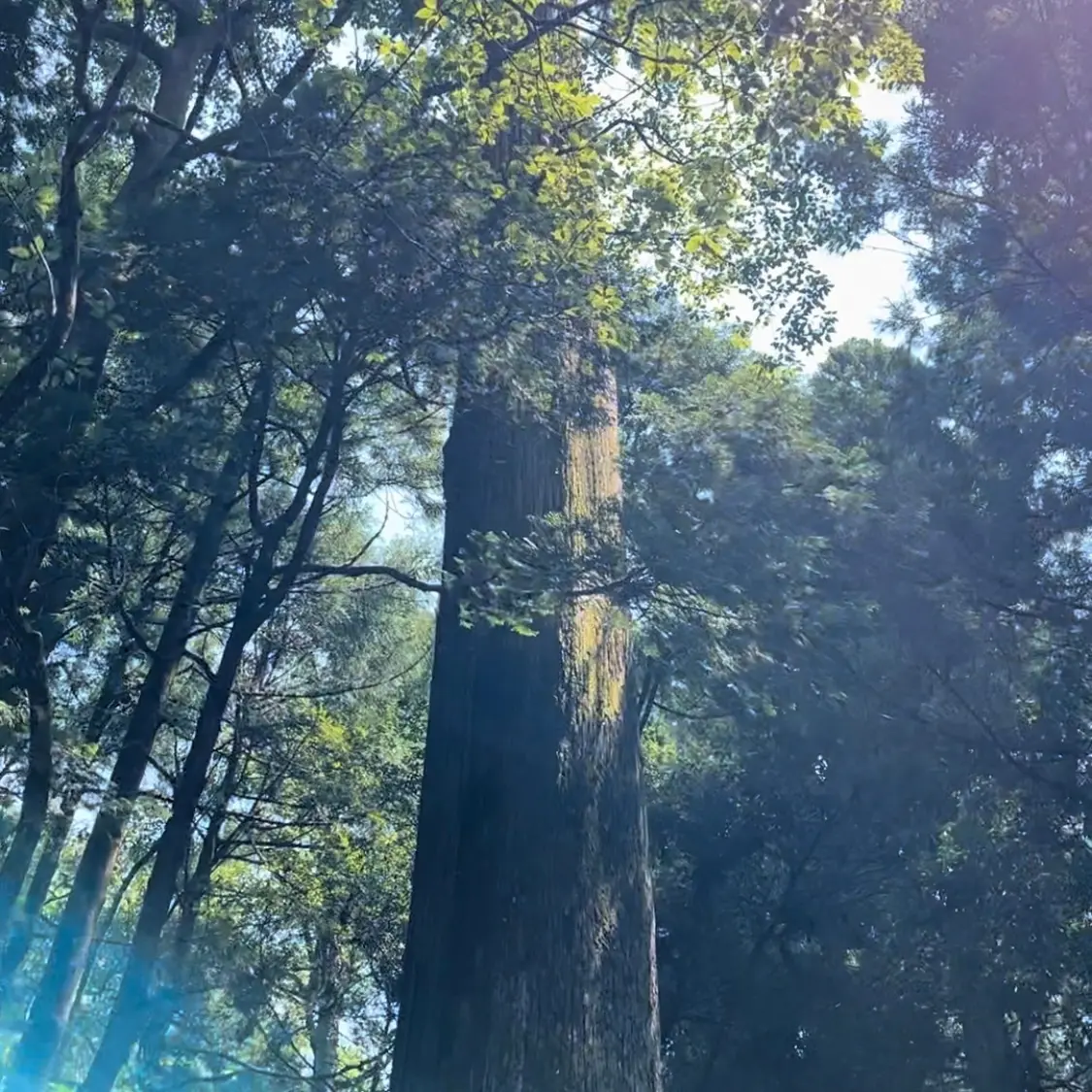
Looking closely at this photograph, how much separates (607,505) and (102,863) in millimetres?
5439

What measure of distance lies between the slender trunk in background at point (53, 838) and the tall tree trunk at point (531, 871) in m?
3.41

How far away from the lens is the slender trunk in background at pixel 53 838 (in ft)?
28.2

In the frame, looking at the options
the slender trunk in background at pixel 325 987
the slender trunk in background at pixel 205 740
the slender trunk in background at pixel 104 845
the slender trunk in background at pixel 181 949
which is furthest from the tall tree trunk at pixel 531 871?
the slender trunk in background at pixel 325 987

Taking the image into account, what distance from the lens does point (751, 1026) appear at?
10.5 meters

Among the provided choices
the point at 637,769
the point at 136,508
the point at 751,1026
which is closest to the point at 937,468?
the point at 637,769

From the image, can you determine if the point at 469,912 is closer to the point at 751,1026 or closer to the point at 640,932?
the point at 640,932

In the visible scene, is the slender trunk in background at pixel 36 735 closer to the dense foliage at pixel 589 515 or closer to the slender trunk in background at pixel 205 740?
the dense foliage at pixel 589 515

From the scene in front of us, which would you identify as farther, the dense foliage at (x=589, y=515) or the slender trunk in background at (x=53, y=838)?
the slender trunk in background at (x=53, y=838)

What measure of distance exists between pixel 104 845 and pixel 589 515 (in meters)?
5.30

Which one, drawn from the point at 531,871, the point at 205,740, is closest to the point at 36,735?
the point at 205,740

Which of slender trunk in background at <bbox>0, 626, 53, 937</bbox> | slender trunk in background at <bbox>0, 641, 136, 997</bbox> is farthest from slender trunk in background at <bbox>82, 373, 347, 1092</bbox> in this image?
slender trunk in background at <bbox>0, 626, 53, 937</bbox>

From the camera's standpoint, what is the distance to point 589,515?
4879 millimetres

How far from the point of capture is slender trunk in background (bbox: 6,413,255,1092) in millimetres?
7570

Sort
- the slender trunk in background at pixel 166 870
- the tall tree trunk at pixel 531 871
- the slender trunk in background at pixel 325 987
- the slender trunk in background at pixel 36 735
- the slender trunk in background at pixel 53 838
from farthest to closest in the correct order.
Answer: the slender trunk in background at pixel 325 987 → the slender trunk in background at pixel 53 838 → the slender trunk in background at pixel 166 870 → the slender trunk in background at pixel 36 735 → the tall tree trunk at pixel 531 871
